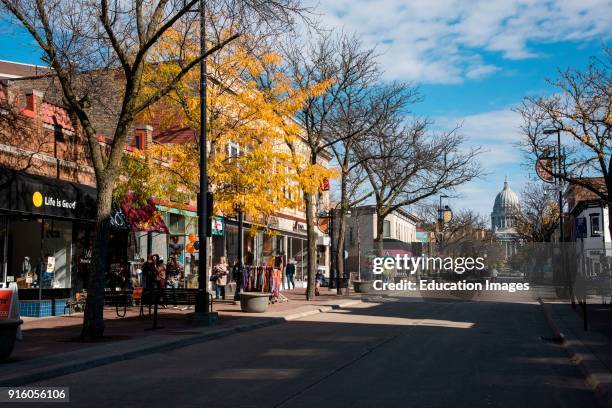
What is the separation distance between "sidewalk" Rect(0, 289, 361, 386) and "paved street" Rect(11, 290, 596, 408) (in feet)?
1.22

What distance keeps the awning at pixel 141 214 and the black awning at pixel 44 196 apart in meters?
1.41

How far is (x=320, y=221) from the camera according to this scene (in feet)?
159

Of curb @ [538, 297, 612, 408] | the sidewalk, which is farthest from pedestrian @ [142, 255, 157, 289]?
curb @ [538, 297, 612, 408]

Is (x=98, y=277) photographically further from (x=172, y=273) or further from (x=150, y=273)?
(x=172, y=273)

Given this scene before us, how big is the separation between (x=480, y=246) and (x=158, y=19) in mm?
52678

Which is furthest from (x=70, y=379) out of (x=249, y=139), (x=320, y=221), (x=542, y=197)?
(x=542, y=197)

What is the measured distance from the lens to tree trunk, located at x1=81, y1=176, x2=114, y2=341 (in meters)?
14.5

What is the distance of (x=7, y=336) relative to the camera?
1095 centimetres

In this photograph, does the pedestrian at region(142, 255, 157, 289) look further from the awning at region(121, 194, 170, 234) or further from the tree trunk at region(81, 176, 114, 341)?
the tree trunk at region(81, 176, 114, 341)

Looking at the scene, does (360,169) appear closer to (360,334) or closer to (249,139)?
(249,139)

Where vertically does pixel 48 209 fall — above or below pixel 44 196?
below

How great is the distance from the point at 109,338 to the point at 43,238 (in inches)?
307

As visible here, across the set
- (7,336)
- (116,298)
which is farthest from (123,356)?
(116,298)

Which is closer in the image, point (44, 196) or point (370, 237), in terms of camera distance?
point (44, 196)
